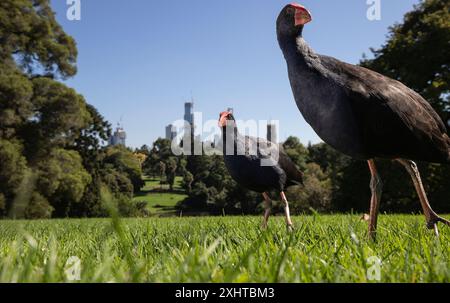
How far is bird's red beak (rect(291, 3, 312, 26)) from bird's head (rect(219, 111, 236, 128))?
9.32ft

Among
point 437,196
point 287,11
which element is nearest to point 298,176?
point 287,11

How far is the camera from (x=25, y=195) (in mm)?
1149

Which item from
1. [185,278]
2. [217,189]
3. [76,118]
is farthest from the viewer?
[217,189]

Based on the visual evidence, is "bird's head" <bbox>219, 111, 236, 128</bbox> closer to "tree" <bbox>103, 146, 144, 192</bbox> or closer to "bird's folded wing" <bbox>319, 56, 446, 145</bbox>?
"tree" <bbox>103, 146, 144, 192</bbox>

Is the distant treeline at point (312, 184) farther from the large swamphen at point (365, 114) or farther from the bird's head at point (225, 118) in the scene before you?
the bird's head at point (225, 118)

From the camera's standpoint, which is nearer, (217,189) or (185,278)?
(185,278)

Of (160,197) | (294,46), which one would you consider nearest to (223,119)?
(294,46)

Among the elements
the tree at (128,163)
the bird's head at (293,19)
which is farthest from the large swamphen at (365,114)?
the tree at (128,163)

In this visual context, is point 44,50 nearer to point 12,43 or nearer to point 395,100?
point 12,43

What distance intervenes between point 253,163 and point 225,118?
1.12 meters

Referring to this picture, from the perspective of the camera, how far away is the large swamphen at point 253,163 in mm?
5629

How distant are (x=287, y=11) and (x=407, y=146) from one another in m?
1.69

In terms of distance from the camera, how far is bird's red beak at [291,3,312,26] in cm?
357

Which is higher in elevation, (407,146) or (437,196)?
(407,146)
